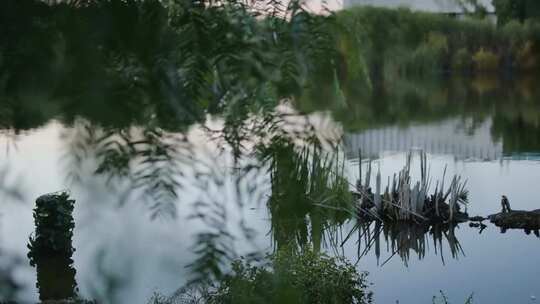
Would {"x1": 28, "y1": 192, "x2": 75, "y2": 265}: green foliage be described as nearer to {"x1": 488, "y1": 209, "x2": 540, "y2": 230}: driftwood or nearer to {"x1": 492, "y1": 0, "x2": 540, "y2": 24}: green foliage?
{"x1": 492, "y1": 0, "x2": 540, "y2": 24}: green foliage

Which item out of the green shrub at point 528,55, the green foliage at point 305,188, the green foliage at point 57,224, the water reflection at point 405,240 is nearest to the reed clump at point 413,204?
the water reflection at point 405,240

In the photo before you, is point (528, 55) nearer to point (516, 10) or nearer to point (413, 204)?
point (516, 10)

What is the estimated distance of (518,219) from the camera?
7672 millimetres

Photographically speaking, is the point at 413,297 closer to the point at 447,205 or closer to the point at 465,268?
the point at 465,268

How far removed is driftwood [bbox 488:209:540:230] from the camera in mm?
7662

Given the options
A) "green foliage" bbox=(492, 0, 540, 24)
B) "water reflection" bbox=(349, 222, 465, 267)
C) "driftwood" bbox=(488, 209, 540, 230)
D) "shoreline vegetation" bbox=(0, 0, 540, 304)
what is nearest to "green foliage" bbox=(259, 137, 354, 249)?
"shoreline vegetation" bbox=(0, 0, 540, 304)

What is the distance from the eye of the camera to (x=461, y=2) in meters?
0.43

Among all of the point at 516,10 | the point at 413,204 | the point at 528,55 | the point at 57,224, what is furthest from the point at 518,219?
the point at 516,10

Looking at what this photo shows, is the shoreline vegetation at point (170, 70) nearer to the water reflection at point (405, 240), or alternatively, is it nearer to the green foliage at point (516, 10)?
the green foliage at point (516, 10)

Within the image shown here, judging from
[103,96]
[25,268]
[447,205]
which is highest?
[103,96]

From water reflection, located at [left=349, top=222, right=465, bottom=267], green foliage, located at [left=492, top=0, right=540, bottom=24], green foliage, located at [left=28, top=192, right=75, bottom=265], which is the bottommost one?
water reflection, located at [left=349, top=222, right=465, bottom=267]

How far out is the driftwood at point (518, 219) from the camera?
7662mm

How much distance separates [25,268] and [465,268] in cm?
631

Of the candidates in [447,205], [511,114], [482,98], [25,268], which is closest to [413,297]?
[447,205]
